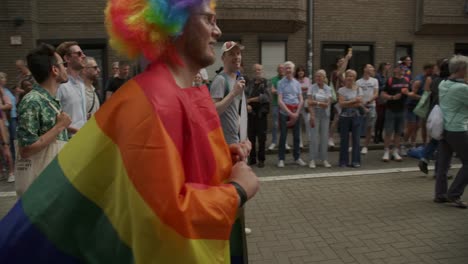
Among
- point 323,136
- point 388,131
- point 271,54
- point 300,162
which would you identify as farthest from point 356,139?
point 271,54

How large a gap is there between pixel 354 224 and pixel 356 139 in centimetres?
371

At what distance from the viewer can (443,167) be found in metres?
5.72

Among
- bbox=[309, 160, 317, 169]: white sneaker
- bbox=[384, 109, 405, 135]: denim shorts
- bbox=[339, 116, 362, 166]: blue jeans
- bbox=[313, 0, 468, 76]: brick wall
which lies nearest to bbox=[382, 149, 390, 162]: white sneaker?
bbox=[384, 109, 405, 135]: denim shorts

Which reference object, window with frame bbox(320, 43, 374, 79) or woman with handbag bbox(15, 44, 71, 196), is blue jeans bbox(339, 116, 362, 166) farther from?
woman with handbag bbox(15, 44, 71, 196)

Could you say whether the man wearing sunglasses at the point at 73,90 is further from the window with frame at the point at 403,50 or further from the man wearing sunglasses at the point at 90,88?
the window with frame at the point at 403,50

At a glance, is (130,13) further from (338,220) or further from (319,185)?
(319,185)

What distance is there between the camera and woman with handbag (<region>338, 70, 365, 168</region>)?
8.40m

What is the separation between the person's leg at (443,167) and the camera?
571cm

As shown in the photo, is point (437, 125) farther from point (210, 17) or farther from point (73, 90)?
point (210, 17)

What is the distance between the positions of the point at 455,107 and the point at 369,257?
104 inches

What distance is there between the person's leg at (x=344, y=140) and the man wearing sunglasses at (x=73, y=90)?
549 centimetres

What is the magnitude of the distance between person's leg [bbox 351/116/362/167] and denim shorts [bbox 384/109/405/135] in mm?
941

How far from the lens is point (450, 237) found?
14.8ft

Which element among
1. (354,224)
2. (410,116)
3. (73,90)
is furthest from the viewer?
(410,116)
